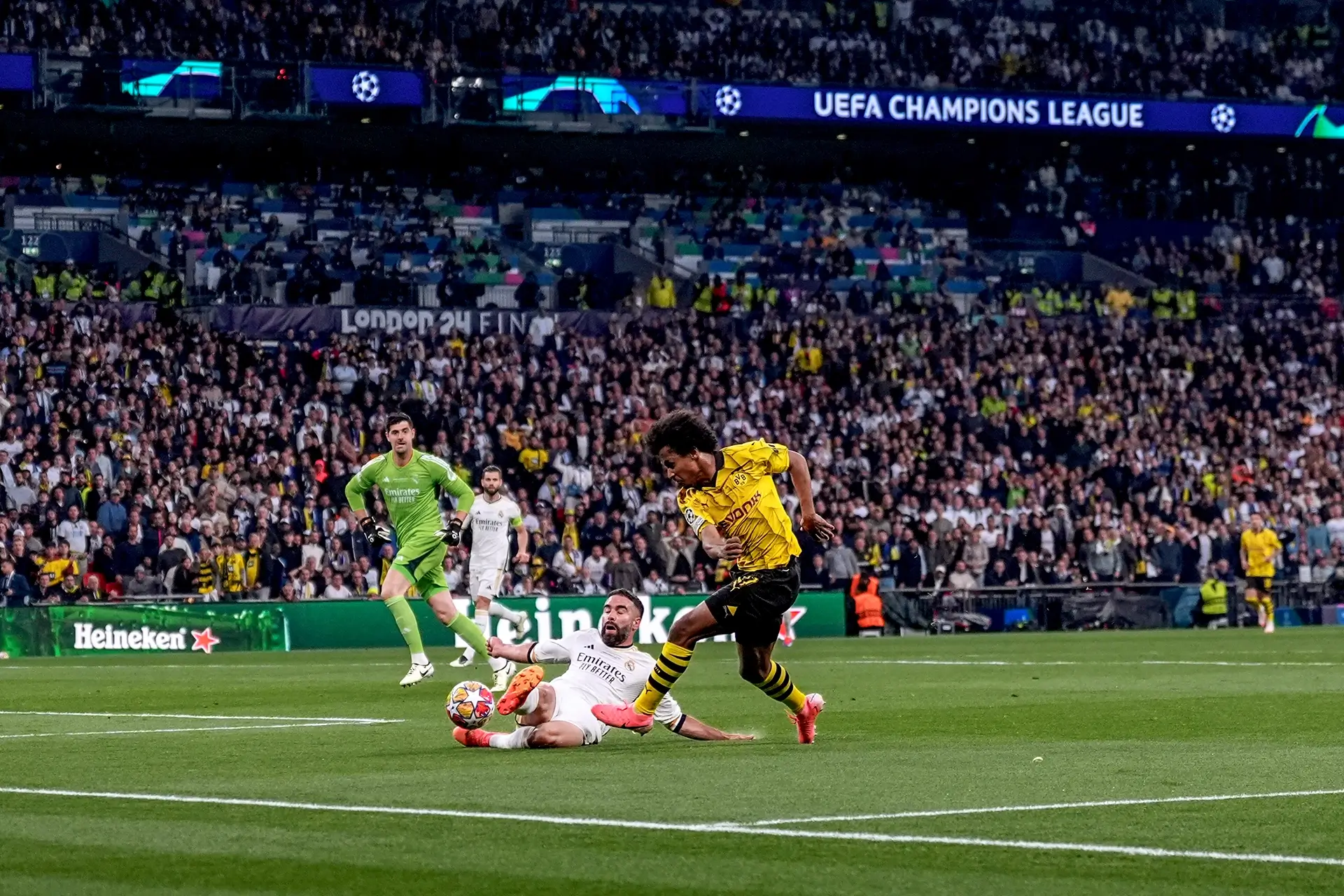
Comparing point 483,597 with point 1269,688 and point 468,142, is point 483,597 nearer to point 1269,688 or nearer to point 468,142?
point 1269,688

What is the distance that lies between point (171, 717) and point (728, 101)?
36545mm

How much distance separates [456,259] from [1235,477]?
55.6 ft

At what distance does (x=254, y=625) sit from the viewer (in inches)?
1281

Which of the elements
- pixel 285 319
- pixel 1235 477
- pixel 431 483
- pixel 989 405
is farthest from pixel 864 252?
pixel 431 483

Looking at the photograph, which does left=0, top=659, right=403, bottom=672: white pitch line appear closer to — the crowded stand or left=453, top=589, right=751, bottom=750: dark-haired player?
the crowded stand

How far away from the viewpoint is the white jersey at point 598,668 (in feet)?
43.0

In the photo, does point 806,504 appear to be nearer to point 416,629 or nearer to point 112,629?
point 416,629

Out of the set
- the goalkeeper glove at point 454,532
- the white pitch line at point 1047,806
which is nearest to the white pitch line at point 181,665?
the goalkeeper glove at point 454,532

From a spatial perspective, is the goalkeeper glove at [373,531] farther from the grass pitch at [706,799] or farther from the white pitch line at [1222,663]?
the white pitch line at [1222,663]

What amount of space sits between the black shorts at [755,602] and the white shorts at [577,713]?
1.01 metres

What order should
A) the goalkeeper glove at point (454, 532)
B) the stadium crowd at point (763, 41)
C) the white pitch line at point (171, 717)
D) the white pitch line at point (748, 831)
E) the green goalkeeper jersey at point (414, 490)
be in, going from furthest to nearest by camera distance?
1. the stadium crowd at point (763, 41)
2. the green goalkeeper jersey at point (414, 490)
3. the goalkeeper glove at point (454, 532)
4. the white pitch line at point (171, 717)
5. the white pitch line at point (748, 831)

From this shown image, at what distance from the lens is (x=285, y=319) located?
141ft

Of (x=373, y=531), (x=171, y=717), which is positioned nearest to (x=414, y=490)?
(x=373, y=531)

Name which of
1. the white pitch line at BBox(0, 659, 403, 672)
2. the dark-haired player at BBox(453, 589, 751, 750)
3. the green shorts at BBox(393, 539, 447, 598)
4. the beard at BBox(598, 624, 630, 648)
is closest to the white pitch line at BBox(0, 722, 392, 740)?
the dark-haired player at BBox(453, 589, 751, 750)
